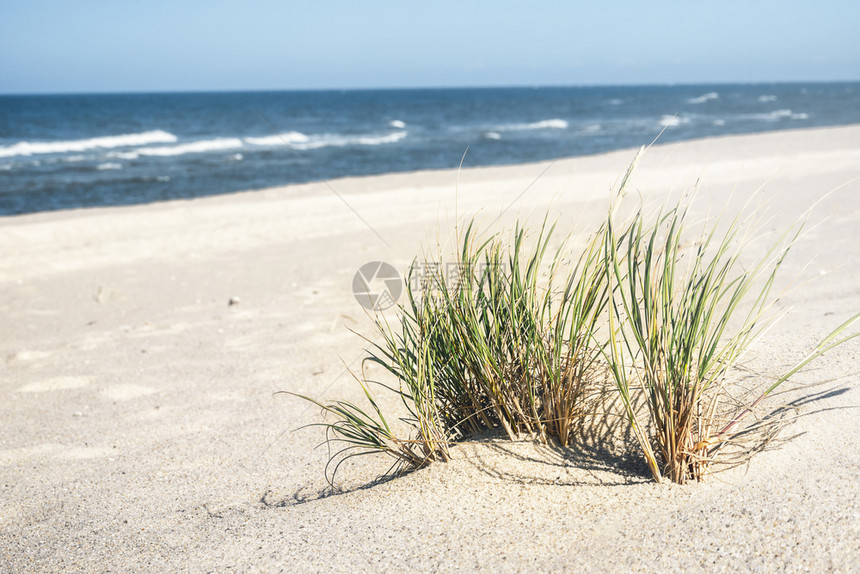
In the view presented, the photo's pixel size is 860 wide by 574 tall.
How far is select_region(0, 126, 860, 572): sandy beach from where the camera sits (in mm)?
1716

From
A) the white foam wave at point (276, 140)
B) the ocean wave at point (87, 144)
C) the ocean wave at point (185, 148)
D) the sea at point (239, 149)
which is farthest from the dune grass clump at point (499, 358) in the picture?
the ocean wave at point (87, 144)

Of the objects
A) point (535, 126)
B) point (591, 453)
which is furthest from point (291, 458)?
point (535, 126)

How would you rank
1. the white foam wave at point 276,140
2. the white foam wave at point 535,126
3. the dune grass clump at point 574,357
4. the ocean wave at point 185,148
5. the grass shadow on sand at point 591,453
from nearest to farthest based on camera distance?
the dune grass clump at point 574,357 < the grass shadow on sand at point 591,453 < the ocean wave at point 185,148 < the white foam wave at point 276,140 < the white foam wave at point 535,126

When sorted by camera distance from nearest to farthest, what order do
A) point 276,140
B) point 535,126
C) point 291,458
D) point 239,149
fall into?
point 291,458 < point 239,149 < point 276,140 < point 535,126

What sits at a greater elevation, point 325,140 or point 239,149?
point 325,140

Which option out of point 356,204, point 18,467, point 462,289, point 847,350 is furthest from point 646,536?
point 356,204

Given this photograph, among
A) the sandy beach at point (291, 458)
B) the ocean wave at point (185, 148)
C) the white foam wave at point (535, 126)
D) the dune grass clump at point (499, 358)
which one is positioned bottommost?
the sandy beach at point (291, 458)

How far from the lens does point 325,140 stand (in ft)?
85.7

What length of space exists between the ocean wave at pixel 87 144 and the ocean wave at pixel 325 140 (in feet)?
14.1

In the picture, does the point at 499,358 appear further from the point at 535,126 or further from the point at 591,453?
the point at 535,126

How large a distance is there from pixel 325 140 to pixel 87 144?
29.3ft

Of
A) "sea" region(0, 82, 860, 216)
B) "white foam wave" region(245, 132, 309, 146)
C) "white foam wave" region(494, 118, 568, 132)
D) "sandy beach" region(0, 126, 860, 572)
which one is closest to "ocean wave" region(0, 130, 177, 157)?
"sea" region(0, 82, 860, 216)

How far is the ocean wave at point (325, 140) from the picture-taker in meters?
24.3

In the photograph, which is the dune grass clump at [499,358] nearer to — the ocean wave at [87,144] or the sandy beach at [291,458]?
the sandy beach at [291,458]
